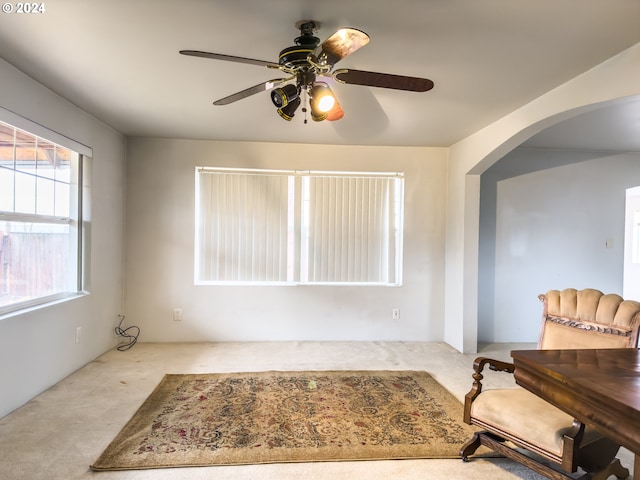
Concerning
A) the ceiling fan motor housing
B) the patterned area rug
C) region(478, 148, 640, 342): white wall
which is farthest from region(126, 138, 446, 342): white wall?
the ceiling fan motor housing

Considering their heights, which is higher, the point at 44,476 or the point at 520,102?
the point at 520,102

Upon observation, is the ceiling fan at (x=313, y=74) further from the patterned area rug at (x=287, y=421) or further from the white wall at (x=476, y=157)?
the patterned area rug at (x=287, y=421)

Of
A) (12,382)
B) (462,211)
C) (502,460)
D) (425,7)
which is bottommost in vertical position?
(502,460)

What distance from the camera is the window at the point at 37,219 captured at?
101 inches

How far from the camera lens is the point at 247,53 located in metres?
2.18

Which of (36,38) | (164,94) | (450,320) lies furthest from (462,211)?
(36,38)

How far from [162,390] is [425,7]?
10.4 ft

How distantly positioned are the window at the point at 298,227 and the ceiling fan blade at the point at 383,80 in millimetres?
2440

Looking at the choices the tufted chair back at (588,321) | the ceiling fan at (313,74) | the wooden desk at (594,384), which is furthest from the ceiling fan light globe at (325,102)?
the tufted chair back at (588,321)

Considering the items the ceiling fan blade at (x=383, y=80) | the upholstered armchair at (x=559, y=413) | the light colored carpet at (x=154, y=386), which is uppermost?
the ceiling fan blade at (x=383, y=80)

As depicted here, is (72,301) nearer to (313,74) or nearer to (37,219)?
(37,219)

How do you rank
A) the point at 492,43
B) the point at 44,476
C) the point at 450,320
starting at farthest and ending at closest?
the point at 450,320 → the point at 492,43 → the point at 44,476

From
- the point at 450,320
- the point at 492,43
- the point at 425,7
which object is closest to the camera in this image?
the point at 425,7

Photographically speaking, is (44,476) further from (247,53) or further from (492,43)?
(492,43)
